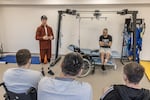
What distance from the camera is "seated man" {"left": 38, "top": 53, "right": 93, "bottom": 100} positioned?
1709 millimetres

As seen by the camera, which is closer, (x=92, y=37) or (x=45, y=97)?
(x=45, y=97)

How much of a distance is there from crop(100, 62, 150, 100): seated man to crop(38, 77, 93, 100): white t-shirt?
0.28m

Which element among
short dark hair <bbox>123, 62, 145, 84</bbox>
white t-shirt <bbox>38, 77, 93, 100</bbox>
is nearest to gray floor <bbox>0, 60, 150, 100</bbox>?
short dark hair <bbox>123, 62, 145, 84</bbox>

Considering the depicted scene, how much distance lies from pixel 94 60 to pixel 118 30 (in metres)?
1.88

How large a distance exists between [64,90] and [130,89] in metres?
0.63

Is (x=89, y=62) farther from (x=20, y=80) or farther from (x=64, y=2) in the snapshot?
(x=20, y=80)

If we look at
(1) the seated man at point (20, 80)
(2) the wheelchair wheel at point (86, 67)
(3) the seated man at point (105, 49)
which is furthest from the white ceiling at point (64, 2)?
(1) the seated man at point (20, 80)

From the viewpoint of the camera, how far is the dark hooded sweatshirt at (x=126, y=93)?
5.86ft

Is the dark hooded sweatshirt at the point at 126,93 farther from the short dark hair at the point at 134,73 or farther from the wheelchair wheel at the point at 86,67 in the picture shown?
the wheelchair wheel at the point at 86,67

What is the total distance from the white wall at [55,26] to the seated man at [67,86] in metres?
5.50

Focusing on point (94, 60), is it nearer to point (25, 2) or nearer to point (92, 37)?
point (92, 37)

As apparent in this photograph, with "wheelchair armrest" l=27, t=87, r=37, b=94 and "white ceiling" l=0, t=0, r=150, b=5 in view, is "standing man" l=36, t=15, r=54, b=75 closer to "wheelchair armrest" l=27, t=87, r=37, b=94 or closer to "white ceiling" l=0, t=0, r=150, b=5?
"white ceiling" l=0, t=0, r=150, b=5

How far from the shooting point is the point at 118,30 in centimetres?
709

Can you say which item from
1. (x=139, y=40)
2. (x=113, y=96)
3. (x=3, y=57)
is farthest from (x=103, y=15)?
(x=113, y=96)
